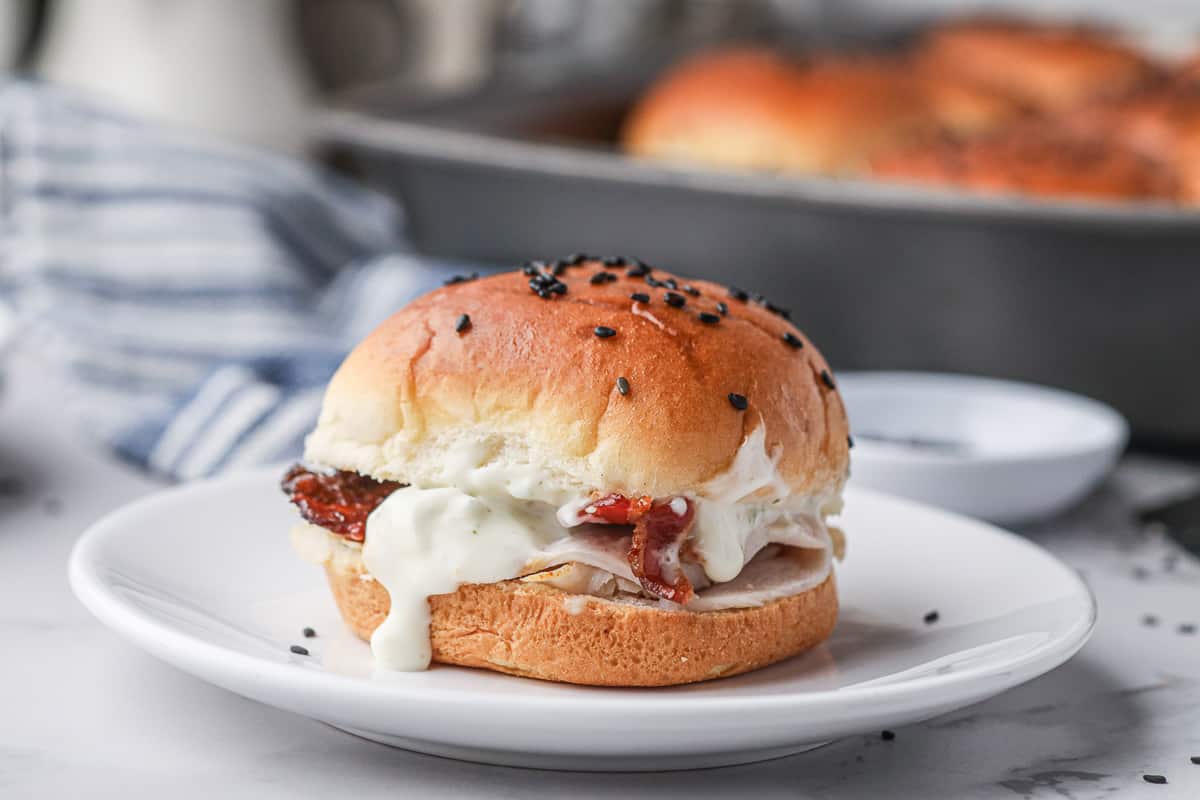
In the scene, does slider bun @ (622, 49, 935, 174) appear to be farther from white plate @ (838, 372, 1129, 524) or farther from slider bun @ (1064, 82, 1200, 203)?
white plate @ (838, 372, 1129, 524)

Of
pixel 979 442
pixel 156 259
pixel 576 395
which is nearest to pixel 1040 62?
pixel 979 442

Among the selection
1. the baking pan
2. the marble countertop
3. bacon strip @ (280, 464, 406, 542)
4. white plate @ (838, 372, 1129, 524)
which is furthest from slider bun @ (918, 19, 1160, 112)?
bacon strip @ (280, 464, 406, 542)

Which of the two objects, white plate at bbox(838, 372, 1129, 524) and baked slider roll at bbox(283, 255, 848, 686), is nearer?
baked slider roll at bbox(283, 255, 848, 686)

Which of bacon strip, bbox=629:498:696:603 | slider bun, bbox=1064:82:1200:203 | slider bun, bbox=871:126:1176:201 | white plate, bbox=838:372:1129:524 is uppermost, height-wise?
bacon strip, bbox=629:498:696:603

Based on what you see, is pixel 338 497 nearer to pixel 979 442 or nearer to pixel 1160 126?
pixel 979 442

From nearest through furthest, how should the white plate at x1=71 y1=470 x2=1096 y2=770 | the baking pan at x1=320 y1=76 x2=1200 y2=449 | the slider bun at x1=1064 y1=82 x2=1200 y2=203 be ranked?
the white plate at x1=71 y1=470 x2=1096 y2=770
the baking pan at x1=320 y1=76 x2=1200 y2=449
the slider bun at x1=1064 y1=82 x2=1200 y2=203

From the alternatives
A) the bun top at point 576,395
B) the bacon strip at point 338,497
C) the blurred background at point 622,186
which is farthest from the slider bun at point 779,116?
the bacon strip at point 338,497

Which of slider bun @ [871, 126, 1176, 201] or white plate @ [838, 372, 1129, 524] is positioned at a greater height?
slider bun @ [871, 126, 1176, 201]

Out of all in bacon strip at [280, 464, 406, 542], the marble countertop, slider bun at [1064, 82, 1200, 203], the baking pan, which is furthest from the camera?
slider bun at [1064, 82, 1200, 203]

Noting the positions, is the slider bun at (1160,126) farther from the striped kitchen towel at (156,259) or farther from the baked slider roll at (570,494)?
the baked slider roll at (570,494)
